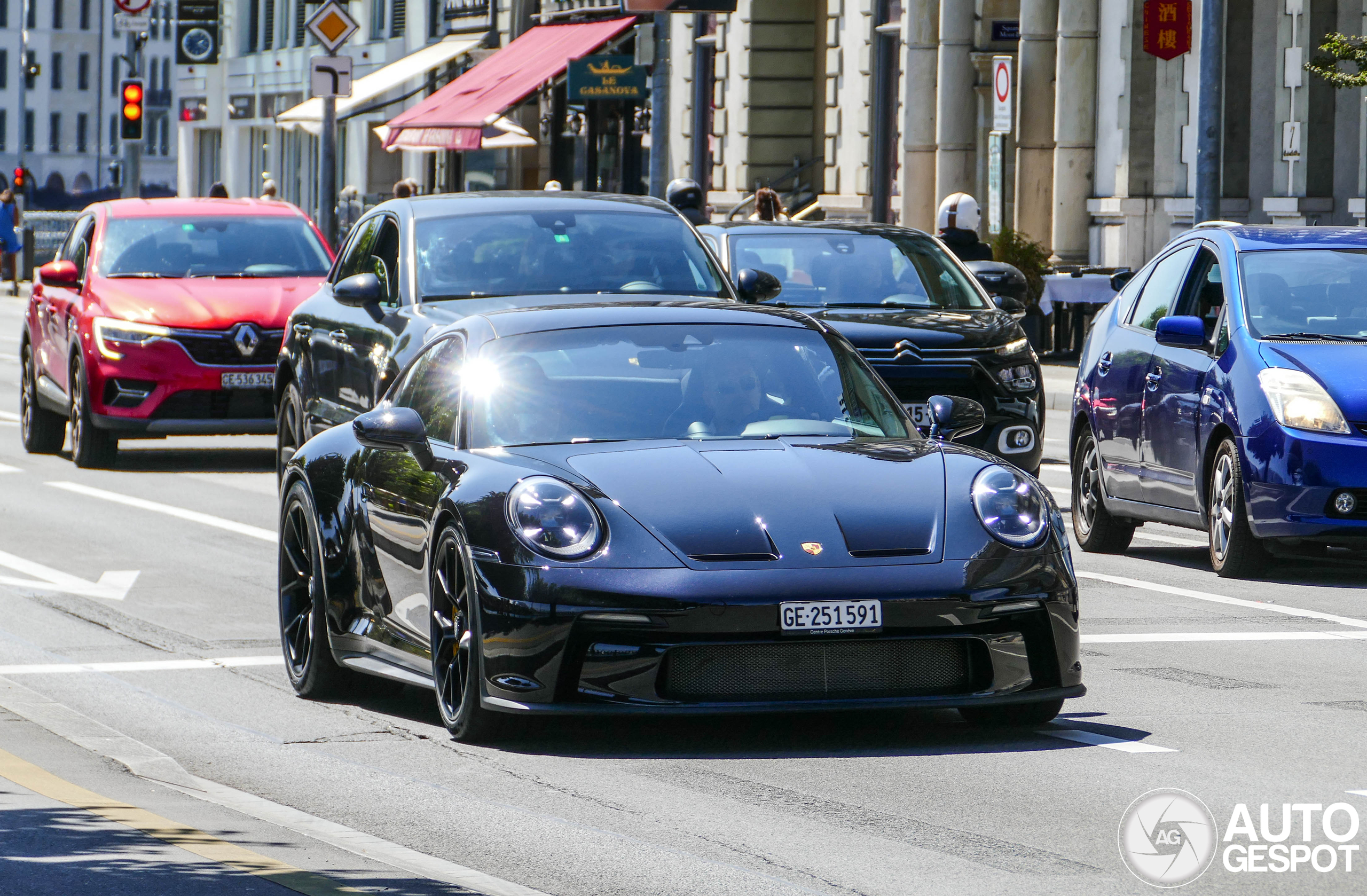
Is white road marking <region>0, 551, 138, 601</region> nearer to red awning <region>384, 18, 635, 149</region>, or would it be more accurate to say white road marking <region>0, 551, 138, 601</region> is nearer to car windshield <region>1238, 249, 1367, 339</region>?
car windshield <region>1238, 249, 1367, 339</region>

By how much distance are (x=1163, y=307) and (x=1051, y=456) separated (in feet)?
22.1

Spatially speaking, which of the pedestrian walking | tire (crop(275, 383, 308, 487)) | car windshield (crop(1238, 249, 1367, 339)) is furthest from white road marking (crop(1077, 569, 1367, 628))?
the pedestrian walking

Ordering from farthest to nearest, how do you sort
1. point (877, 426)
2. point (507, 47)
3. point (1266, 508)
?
1. point (507, 47)
2. point (1266, 508)
3. point (877, 426)

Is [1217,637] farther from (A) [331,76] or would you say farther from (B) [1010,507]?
(A) [331,76]

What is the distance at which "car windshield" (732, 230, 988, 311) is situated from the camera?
15008mm

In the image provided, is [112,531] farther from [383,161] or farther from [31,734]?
[383,161]

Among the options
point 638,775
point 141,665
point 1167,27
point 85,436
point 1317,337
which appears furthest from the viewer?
point 1167,27

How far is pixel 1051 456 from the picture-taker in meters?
19.8

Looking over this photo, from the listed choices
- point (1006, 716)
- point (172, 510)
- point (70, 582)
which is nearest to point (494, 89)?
point (172, 510)

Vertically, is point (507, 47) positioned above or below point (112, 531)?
above

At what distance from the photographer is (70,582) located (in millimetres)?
11992

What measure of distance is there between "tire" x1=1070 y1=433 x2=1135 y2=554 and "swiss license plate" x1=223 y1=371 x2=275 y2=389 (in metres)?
6.11

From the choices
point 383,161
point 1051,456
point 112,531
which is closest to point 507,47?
point 383,161

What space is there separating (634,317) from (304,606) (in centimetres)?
156
